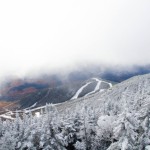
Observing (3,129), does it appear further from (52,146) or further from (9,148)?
(52,146)

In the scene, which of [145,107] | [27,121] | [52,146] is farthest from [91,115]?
[145,107]

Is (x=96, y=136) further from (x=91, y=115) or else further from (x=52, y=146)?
(x=52, y=146)

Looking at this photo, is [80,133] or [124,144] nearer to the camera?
[124,144]

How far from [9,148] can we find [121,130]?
30230 mm

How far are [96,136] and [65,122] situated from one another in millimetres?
8011

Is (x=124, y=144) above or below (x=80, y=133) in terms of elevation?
above

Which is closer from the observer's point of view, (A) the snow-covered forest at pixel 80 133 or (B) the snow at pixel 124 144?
(B) the snow at pixel 124 144

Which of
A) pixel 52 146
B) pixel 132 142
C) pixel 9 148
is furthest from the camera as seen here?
pixel 9 148

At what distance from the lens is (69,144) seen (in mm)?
69562

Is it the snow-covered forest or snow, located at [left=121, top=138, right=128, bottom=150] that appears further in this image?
the snow-covered forest

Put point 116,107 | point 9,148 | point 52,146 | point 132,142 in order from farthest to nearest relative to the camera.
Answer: point 116,107, point 9,148, point 52,146, point 132,142

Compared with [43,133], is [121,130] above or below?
above

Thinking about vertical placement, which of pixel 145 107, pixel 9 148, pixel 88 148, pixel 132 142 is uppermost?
Result: pixel 145 107

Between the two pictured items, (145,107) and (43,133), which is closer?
(145,107)
